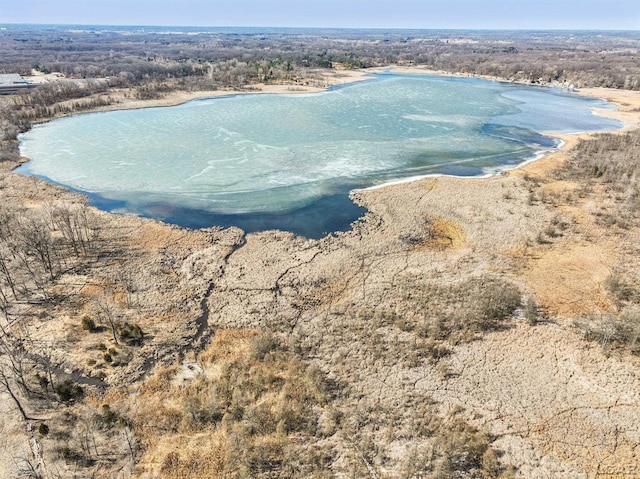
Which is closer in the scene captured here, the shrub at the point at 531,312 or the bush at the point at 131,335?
the bush at the point at 131,335

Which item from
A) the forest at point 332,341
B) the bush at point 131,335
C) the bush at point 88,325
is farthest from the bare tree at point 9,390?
the bush at point 131,335

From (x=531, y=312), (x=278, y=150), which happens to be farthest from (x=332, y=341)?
(x=278, y=150)

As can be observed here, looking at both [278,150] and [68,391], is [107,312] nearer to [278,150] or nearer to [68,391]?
[68,391]

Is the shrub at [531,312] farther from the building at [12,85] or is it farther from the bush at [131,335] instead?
the building at [12,85]

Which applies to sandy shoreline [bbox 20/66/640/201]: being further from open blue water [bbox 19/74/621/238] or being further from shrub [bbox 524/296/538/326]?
shrub [bbox 524/296/538/326]

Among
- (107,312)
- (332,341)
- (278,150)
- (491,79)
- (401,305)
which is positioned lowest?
(332,341)

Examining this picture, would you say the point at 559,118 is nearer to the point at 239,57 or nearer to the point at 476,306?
the point at 476,306
